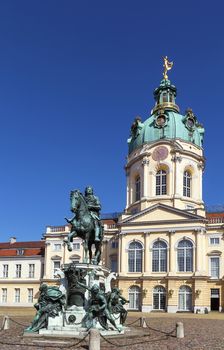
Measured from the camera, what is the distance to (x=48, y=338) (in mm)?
16422

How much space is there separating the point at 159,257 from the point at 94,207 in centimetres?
3594

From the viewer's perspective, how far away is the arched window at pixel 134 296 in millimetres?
54188

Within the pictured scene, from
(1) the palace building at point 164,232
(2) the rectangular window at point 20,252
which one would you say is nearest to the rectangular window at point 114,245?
(1) the palace building at point 164,232

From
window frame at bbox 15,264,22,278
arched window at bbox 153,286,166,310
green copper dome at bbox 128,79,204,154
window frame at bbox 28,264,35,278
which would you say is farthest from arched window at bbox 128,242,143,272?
window frame at bbox 15,264,22,278

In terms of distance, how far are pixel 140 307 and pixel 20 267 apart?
837 inches

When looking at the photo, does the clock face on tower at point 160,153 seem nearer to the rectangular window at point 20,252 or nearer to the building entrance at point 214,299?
the building entrance at point 214,299

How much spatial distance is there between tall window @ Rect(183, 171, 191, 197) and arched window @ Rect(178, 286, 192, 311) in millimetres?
12469

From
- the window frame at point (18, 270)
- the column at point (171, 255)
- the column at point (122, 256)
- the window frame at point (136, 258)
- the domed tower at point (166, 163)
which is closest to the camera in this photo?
the column at point (171, 255)

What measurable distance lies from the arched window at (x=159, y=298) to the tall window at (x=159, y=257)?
2113 mm

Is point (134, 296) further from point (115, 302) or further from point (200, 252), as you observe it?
point (115, 302)

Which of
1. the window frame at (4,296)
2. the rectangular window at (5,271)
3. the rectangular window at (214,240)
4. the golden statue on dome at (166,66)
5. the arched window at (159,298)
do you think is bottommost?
the window frame at (4,296)

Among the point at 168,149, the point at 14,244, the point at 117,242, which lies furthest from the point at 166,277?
the point at 14,244

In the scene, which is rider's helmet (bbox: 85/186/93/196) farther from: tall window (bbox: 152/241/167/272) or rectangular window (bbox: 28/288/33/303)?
rectangular window (bbox: 28/288/33/303)

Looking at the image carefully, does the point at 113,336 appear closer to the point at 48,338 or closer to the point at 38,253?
the point at 48,338
